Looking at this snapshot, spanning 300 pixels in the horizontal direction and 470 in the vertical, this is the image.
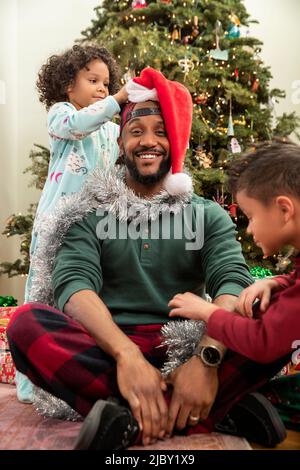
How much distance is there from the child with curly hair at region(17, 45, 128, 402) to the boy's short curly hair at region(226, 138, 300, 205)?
59 centimetres

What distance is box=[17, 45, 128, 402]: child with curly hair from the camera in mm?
1780

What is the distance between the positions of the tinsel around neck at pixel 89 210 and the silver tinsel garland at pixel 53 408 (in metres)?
0.26

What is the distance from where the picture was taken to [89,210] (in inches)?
60.3

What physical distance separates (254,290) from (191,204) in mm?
425

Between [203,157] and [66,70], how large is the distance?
1299 millimetres

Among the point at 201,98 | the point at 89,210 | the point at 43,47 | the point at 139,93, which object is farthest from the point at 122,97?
the point at 43,47

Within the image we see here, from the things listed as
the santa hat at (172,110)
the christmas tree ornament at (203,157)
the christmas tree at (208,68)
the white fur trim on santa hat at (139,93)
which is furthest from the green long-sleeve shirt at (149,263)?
the christmas tree ornament at (203,157)

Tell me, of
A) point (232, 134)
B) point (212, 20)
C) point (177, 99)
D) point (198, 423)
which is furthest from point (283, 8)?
point (198, 423)

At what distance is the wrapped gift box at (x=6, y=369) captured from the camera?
2275 mm

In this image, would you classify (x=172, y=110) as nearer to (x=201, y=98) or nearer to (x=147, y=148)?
(x=147, y=148)

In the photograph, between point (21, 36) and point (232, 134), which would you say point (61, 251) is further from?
point (21, 36)

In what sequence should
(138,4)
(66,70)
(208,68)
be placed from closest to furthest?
(66,70), (208,68), (138,4)

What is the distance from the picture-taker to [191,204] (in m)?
1.58
